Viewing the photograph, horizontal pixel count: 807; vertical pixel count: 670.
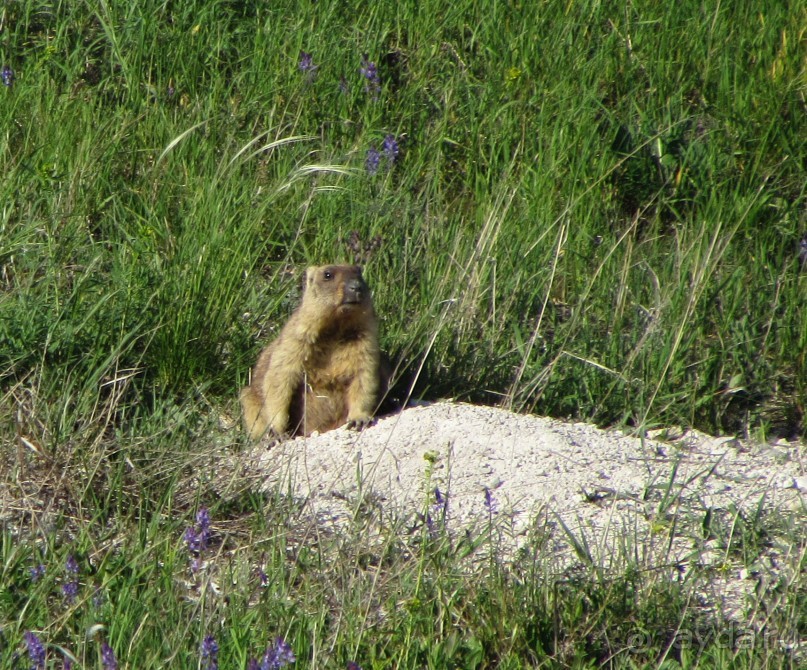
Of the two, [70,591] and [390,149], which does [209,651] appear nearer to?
[70,591]

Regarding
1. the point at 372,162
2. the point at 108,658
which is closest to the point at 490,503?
the point at 108,658

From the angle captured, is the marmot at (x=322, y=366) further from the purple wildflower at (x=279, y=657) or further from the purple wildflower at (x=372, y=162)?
the purple wildflower at (x=279, y=657)

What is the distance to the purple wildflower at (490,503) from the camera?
3766mm

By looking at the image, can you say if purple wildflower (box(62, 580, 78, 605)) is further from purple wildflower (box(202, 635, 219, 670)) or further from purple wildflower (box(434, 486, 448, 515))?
purple wildflower (box(434, 486, 448, 515))

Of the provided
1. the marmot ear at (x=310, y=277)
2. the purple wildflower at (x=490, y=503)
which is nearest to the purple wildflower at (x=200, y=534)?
the purple wildflower at (x=490, y=503)

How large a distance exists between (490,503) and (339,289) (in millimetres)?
1360

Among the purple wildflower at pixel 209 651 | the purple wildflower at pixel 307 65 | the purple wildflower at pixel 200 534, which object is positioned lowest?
→ the purple wildflower at pixel 200 534

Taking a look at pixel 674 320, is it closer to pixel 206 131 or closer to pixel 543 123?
pixel 543 123

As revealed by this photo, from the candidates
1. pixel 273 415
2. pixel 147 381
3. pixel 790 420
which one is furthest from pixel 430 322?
pixel 790 420

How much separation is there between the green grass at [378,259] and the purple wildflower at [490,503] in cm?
29

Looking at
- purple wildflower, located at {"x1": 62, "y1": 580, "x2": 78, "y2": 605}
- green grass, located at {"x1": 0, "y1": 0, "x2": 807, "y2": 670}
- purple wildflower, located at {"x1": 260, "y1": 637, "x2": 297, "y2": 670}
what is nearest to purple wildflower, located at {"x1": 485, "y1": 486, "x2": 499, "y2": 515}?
green grass, located at {"x1": 0, "y1": 0, "x2": 807, "y2": 670}

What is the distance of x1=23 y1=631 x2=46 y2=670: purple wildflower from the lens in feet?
9.33

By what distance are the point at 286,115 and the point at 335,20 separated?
0.82 meters

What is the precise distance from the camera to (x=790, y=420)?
523 centimetres
